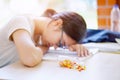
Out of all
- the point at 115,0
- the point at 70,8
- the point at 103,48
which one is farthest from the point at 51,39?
the point at 70,8

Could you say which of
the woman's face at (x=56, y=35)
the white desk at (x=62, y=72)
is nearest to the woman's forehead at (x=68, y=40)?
the woman's face at (x=56, y=35)

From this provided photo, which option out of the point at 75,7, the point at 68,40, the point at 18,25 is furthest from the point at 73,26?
the point at 75,7

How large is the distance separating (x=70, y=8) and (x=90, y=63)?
4.27 feet

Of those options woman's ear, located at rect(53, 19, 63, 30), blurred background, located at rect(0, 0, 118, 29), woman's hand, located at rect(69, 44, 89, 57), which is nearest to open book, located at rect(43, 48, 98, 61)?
woman's hand, located at rect(69, 44, 89, 57)

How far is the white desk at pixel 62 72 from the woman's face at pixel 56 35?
12cm

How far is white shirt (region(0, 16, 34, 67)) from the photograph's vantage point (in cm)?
116

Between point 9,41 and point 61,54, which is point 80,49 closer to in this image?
point 61,54

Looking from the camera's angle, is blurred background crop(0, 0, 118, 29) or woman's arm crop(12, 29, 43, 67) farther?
blurred background crop(0, 0, 118, 29)

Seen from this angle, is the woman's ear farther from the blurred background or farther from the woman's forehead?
the blurred background

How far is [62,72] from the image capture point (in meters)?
0.98

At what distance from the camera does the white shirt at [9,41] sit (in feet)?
3.81

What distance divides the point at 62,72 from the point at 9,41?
0.38 m

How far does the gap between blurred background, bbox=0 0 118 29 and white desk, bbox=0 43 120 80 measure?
40.7 inches

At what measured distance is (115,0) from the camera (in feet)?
6.66
